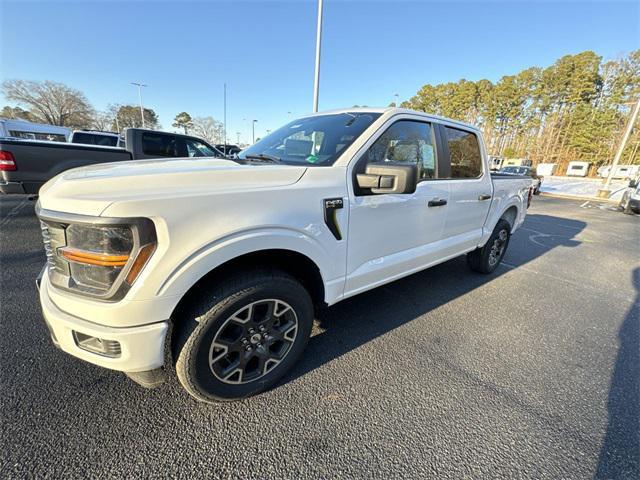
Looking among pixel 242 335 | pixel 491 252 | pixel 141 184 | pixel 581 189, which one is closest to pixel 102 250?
pixel 141 184

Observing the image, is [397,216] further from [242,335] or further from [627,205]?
[627,205]

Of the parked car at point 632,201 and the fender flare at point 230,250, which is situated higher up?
the fender flare at point 230,250

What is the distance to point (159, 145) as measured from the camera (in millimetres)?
6543

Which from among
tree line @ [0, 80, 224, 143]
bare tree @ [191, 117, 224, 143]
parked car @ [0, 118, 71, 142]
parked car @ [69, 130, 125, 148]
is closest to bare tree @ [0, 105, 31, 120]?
tree line @ [0, 80, 224, 143]

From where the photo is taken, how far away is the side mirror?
1.78m

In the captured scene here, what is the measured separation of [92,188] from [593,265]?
7.20 meters

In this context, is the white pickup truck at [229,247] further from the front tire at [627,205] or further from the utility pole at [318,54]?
the front tire at [627,205]

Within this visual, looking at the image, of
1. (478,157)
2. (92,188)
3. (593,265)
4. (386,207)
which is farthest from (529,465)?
(593,265)

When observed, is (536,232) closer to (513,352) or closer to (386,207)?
(513,352)

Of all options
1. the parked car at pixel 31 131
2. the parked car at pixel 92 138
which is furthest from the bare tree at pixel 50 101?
the parked car at pixel 92 138

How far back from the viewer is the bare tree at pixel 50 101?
44875 mm

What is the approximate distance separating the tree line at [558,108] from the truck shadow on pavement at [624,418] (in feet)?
133

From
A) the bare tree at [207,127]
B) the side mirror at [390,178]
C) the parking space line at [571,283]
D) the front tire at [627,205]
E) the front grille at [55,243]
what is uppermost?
the bare tree at [207,127]

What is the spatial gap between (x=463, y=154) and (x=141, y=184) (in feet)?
10.4
